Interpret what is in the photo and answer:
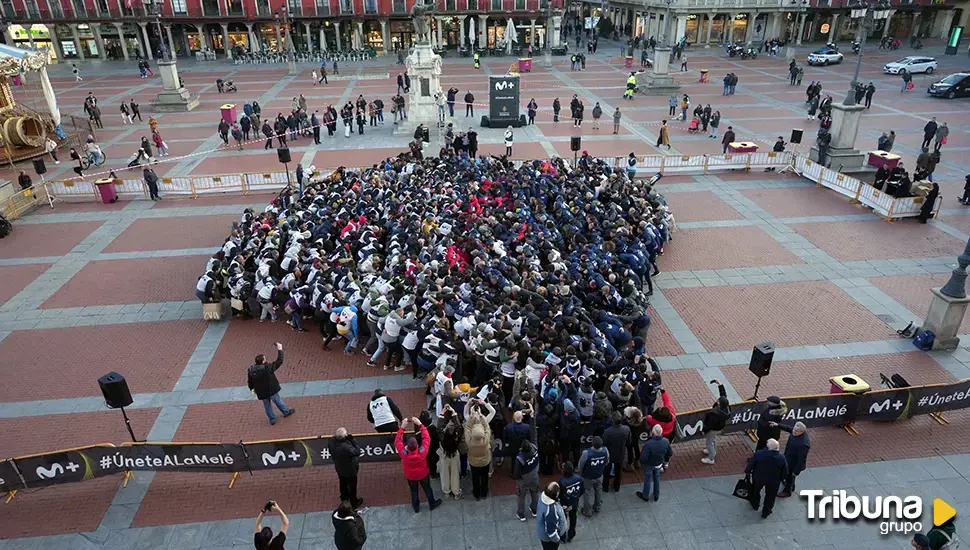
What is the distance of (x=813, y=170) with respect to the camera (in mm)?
22703

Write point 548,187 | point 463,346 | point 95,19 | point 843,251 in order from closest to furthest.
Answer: point 463,346
point 843,251
point 548,187
point 95,19

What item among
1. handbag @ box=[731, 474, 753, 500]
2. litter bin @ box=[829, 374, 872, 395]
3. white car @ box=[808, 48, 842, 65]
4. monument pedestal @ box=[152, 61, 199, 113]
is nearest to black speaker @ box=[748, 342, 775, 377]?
litter bin @ box=[829, 374, 872, 395]

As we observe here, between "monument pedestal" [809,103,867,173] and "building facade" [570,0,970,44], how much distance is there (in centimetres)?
4067

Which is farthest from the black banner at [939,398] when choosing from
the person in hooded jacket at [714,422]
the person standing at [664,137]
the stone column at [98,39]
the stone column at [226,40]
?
the stone column at [98,39]

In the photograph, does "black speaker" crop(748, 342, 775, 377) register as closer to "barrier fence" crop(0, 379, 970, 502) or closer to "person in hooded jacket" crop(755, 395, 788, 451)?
"barrier fence" crop(0, 379, 970, 502)

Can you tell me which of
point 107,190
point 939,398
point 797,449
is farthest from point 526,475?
point 107,190

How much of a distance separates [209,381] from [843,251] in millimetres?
16711

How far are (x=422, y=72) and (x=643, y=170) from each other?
12.1 metres

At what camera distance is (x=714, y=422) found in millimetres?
9375

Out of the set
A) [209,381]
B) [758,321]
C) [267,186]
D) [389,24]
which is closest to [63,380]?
[209,381]

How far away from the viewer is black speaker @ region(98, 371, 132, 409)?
29.7 ft

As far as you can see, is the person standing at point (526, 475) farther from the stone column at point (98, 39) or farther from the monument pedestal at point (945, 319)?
the stone column at point (98, 39)

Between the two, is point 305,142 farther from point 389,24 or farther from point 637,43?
point 637,43

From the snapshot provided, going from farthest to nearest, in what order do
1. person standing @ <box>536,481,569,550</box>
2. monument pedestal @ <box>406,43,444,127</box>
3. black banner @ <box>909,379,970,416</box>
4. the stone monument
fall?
monument pedestal @ <box>406,43,444,127</box> → the stone monument → black banner @ <box>909,379,970,416</box> → person standing @ <box>536,481,569,550</box>
